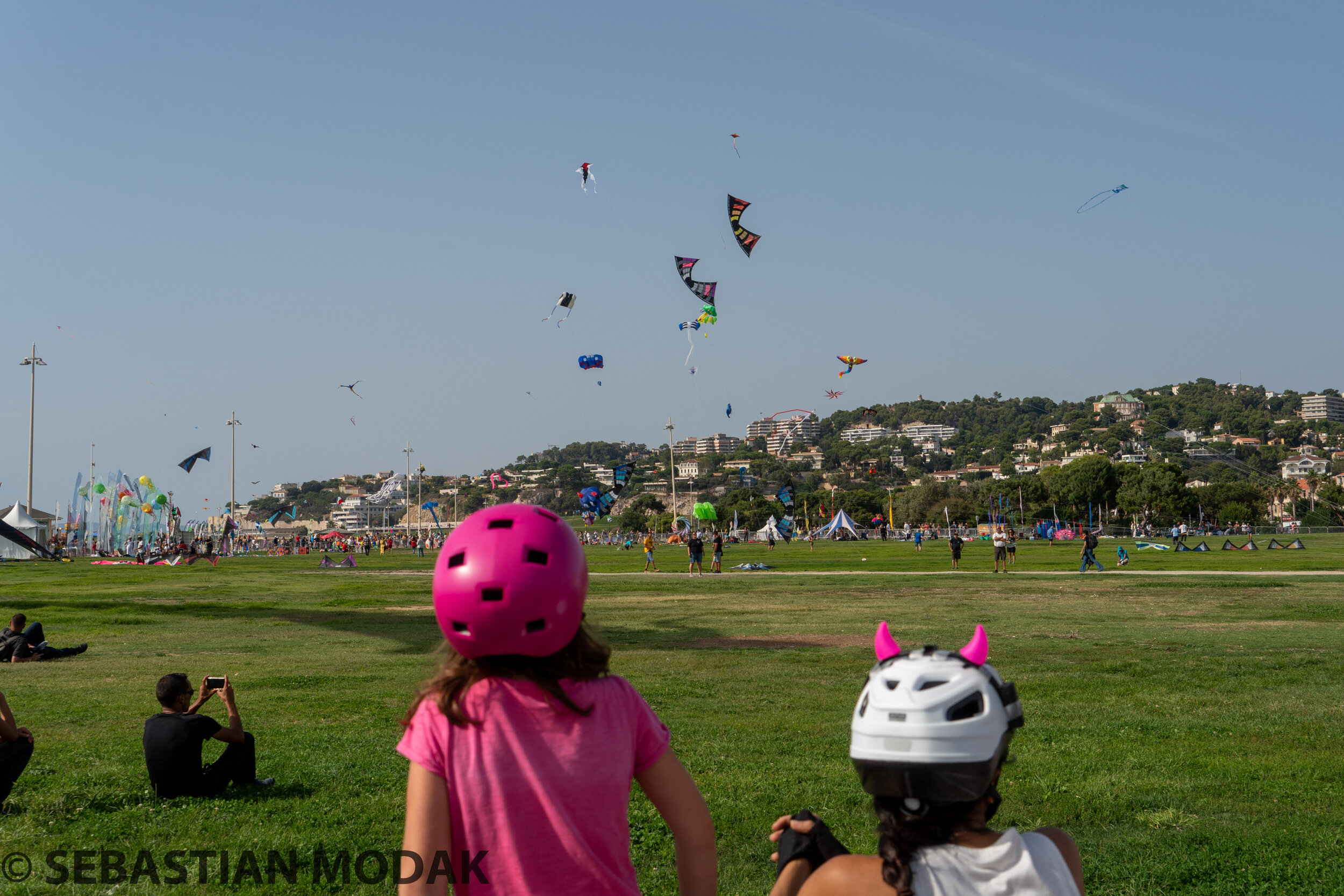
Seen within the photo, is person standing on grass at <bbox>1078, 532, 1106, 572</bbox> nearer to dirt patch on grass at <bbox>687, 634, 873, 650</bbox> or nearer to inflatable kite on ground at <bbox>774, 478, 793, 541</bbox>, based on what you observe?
dirt patch on grass at <bbox>687, 634, 873, 650</bbox>

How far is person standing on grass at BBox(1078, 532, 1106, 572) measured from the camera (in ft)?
116

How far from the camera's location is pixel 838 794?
7.68 m

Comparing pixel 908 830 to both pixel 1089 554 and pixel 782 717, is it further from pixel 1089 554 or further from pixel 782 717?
pixel 1089 554

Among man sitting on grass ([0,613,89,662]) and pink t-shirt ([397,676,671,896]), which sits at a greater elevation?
pink t-shirt ([397,676,671,896])

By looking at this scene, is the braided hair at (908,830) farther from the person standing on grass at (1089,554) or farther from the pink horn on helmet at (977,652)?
the person standing on grass at (1089,554)

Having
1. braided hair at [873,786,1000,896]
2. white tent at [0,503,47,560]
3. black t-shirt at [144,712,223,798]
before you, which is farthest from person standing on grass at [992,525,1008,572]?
white tent at [0,503,47,560]

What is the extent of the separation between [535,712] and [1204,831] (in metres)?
6.09

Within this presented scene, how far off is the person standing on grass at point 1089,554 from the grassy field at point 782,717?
23.1 ft

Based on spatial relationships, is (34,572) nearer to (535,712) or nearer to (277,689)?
(277,689)

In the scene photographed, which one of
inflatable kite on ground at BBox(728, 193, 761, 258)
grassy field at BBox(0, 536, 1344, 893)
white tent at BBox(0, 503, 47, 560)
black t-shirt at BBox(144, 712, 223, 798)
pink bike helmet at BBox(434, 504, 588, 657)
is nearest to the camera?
A: pink bike helmet at BBox(434, 504, 588, 657)

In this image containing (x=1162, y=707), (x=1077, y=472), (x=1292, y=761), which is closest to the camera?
(x=1292, y=761)

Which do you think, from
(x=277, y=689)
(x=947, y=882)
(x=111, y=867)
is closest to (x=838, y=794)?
(x=111, y=867)

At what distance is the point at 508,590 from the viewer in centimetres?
247

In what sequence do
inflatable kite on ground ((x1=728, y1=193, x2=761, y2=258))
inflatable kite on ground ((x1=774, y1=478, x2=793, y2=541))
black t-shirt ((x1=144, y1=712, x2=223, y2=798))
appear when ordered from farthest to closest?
inflatable kite on ground ((x1=774, y1=478, x2=793, y2=541)), inflatable kite on ground ((x1=728, y1=193, x2=761, y2=258)), black t-shirt ((x1=144, y1=712, x2=223, y2=798))
